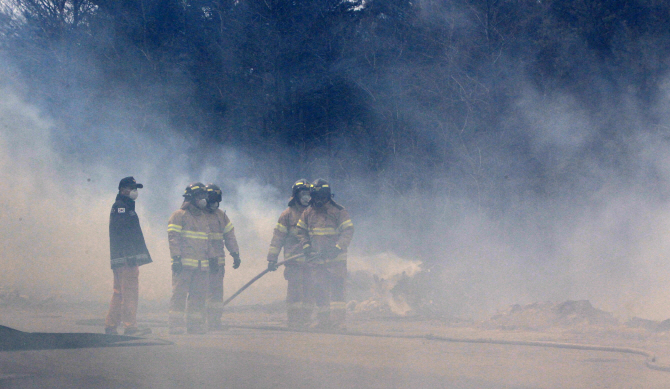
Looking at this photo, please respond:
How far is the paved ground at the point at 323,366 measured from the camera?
188 inches

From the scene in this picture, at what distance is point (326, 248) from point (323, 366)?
344 cm

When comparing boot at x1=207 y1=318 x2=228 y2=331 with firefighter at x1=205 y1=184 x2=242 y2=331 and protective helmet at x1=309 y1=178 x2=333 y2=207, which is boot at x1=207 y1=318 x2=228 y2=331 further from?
protective helmet at x1=309 y1=178 x2=333 y2=207

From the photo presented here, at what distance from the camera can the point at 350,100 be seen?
18.6 meters

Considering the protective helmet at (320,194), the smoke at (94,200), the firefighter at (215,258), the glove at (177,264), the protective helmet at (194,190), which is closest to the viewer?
the glove at (177,264)

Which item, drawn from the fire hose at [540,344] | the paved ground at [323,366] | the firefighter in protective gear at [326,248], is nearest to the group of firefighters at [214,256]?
the firefighter in protective gear at [326,248]

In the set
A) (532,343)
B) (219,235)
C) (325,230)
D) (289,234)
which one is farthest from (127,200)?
(532,343)

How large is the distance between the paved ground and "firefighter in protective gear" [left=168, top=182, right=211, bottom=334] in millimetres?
670

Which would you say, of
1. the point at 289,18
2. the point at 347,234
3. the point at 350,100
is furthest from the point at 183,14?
the point at 347,234

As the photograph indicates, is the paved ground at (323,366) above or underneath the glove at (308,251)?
underneath

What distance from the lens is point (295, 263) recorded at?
9141mm

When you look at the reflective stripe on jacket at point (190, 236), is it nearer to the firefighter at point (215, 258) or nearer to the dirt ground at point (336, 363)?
the firefighter at point (215, 258)

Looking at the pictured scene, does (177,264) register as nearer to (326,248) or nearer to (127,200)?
(127,200)

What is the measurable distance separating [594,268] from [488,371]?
923 cm

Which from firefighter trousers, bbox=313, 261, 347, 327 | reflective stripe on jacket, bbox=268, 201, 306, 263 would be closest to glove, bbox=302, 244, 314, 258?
firefighter trousers, bbox=313, 261, 347, 327
